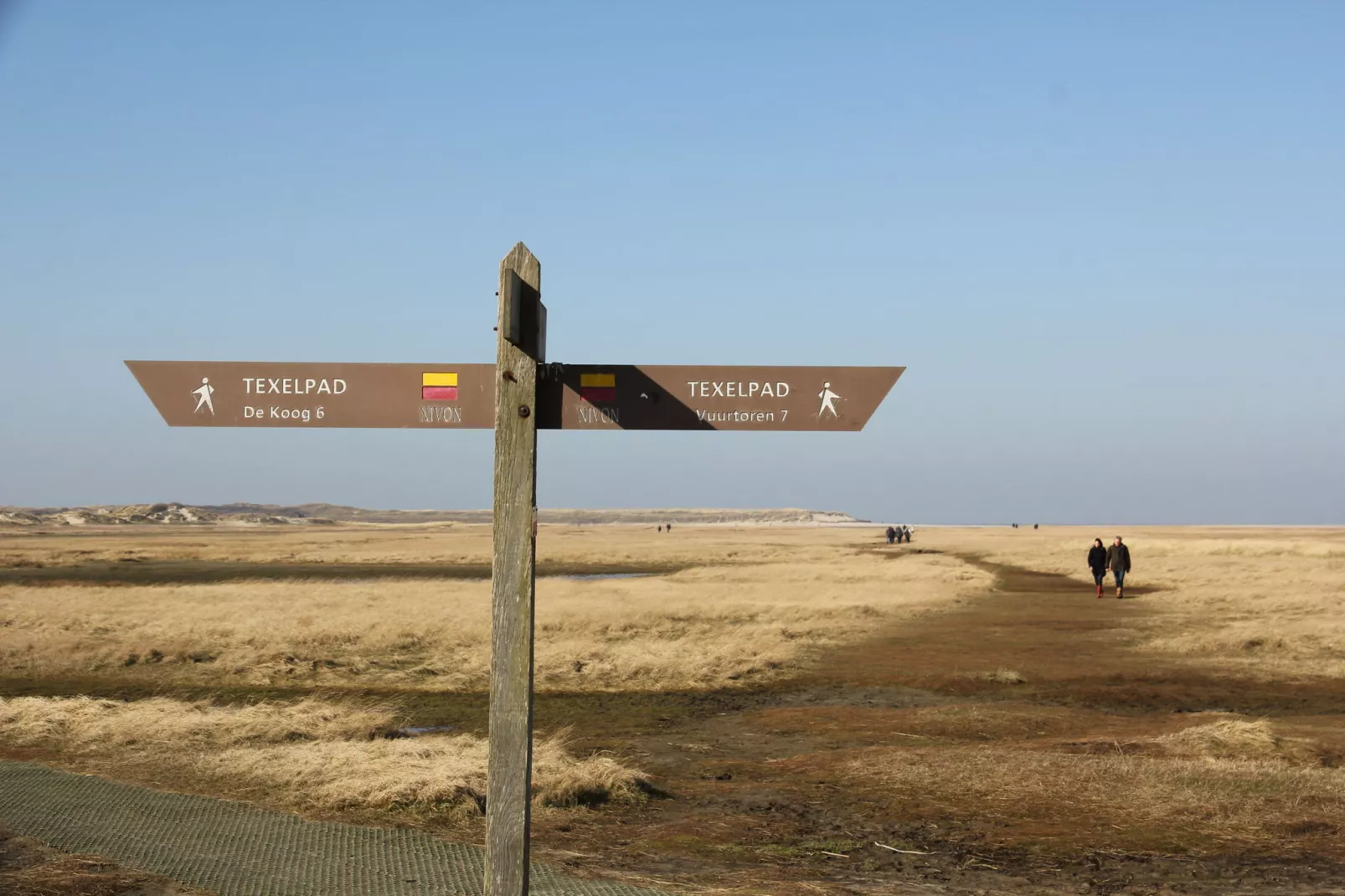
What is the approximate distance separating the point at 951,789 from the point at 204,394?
8.20 metres

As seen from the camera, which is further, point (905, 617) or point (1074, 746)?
point (905, 617)

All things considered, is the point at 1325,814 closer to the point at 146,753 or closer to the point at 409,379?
the point at 409,379

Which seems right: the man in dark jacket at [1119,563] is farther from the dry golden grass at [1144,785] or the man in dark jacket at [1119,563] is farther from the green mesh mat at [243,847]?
the green mesh mat at [243,847]

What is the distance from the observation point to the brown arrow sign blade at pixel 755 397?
5.89 metres

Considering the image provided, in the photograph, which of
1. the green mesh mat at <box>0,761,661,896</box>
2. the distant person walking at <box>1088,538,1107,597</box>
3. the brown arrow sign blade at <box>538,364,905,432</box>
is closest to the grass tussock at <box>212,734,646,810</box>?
the green mesh mat at <box>0,761,661,896</box>

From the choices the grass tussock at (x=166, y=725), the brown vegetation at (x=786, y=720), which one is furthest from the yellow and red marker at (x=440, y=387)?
the grass tussock at (x=166, y=725)

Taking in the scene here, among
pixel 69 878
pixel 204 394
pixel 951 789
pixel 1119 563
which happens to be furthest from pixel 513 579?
pixel 1119 563

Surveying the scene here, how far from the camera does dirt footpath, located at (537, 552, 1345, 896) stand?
845cm

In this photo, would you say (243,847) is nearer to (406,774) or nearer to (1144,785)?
(406,774)

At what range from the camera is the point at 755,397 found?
5.92 m

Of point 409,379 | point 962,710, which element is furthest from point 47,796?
point 962,710

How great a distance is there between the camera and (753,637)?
2500 cm

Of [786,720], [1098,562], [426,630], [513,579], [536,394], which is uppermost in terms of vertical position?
[536,394]

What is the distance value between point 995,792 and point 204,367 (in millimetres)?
8359
